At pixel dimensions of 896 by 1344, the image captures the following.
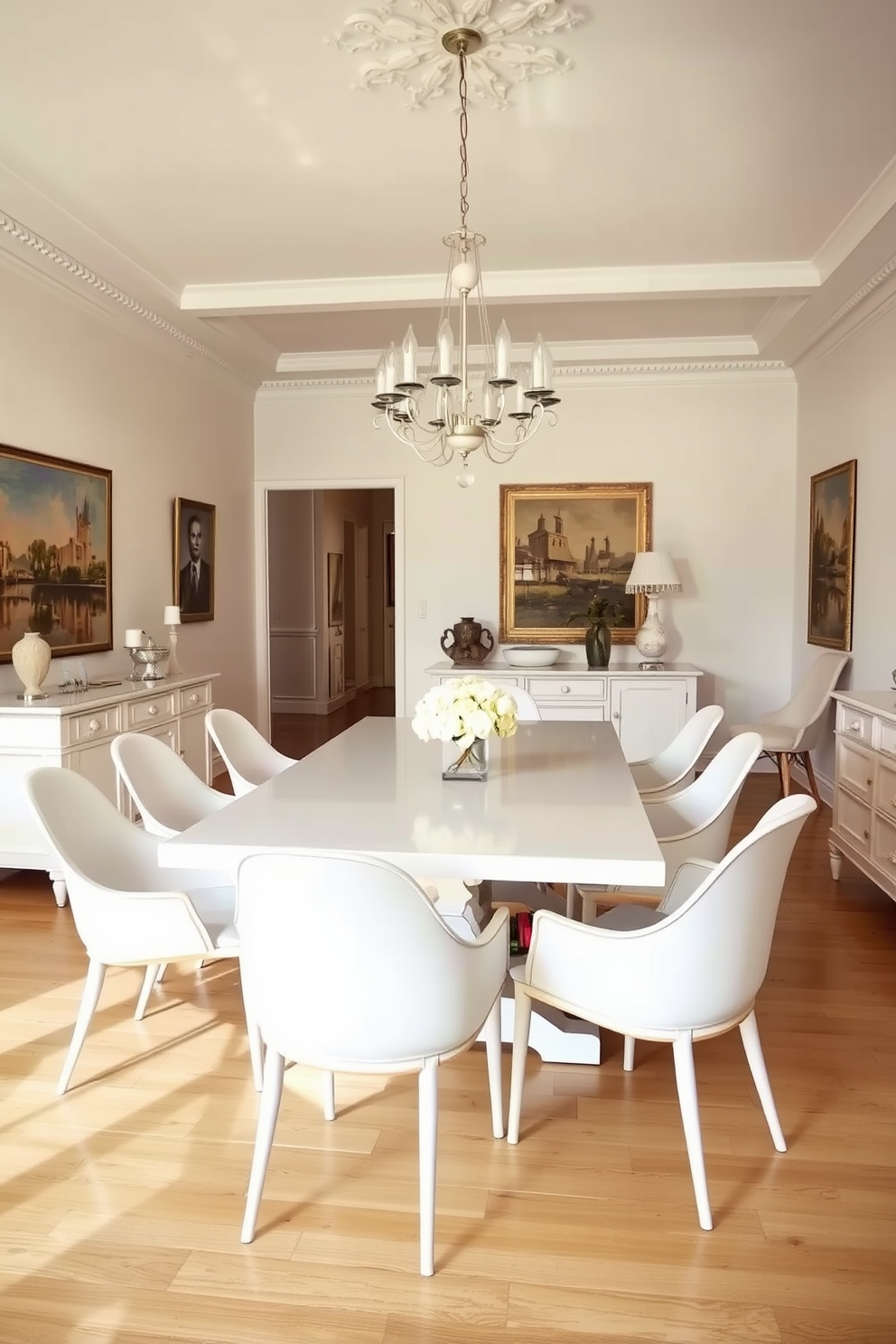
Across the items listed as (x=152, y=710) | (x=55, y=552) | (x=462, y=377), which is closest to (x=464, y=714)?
(x=462, y=377)

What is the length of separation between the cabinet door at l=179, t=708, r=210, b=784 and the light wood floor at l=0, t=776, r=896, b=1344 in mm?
2183

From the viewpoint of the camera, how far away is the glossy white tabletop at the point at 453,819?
191cm

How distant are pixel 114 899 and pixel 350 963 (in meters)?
0.87

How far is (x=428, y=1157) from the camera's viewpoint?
1.73 m

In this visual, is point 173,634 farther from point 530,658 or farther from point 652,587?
point 652,587

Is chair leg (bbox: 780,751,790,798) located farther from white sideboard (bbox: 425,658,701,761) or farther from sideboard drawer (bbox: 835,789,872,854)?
sideboard drawer (bbox: 835,789,872,854)

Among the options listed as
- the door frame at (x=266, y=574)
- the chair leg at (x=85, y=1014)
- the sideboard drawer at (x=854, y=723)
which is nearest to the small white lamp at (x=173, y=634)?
the door frame at (x=266, y=574)

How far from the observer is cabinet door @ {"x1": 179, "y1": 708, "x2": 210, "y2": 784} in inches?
195

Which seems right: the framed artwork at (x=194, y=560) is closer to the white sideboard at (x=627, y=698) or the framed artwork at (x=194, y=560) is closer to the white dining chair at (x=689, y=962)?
the white sideboard at (x=627, y=698)

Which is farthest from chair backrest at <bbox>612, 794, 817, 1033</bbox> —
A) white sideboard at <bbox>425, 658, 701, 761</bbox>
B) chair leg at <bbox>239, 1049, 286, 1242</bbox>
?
white sideboard at <bbox>425, 658, 701, 761</bbox>

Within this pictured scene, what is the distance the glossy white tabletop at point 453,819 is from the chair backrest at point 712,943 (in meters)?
0.11

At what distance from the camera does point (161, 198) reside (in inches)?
150

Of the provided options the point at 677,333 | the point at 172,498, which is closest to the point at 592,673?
the point at 677,333

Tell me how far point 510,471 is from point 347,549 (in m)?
4.31
